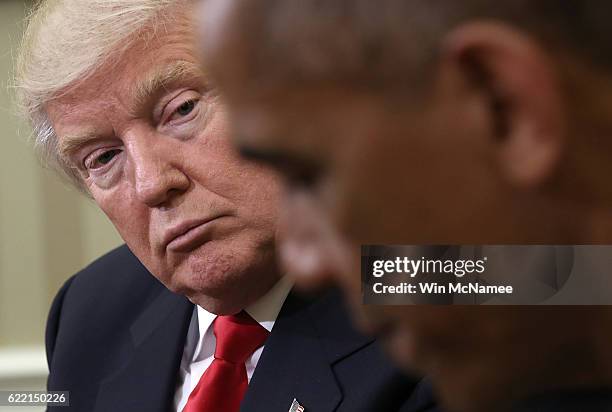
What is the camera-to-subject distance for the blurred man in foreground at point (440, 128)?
35 centimetres

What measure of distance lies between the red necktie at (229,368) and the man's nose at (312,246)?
780 mm

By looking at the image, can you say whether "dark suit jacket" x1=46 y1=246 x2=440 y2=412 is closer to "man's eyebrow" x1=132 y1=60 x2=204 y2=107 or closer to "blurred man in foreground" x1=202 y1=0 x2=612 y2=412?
"man's eyebrow" x1=132 y1=60 x2=204 y2=107

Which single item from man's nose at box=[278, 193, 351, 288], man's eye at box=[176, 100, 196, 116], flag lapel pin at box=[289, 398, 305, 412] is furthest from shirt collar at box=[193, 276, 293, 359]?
man's nose at box=[278, 193, 351, 288]

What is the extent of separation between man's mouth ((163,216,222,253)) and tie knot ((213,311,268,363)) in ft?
0.64

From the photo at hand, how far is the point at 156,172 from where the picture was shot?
0.99 metres

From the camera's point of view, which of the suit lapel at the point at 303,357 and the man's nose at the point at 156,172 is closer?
the man's nose at the point at 156,172

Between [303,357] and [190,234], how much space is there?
Answer: 227 mm

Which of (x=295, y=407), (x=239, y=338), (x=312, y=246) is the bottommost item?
(x=312, y=246)

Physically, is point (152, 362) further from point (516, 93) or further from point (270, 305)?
point (516, 93)

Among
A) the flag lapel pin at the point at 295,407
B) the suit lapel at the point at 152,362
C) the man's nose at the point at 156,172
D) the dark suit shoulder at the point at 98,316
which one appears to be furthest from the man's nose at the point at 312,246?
the dark suit shoulder at the point at 98,316

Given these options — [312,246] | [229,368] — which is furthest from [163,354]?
[312,246]

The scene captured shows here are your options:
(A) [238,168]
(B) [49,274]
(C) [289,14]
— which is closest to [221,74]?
(C) [289,14]

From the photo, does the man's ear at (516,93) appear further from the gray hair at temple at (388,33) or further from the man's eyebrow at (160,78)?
the man's eyebrow at (160,78)

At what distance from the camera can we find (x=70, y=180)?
133cm
